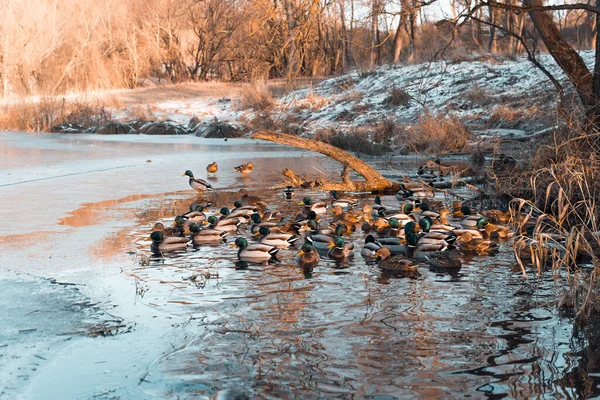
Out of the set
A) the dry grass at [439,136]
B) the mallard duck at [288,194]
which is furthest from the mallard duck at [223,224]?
the dry grass at [439,136]

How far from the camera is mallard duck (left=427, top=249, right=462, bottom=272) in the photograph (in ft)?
22.6

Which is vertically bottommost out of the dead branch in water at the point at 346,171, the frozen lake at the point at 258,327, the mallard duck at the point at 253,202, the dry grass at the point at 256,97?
the frozen lake at the point at 258,327

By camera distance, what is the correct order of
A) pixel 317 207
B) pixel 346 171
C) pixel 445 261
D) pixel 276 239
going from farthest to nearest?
1. pixel 346 171
2. pixel 317 207
3. pixel 276 239
4. pixel 445 261

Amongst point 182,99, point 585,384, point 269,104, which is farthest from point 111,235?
point 182,99

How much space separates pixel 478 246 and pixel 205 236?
9.91 feet

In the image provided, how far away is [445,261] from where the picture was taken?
6.97m

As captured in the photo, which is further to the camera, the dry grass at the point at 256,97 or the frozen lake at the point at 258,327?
the dry grass at the point at 256,97

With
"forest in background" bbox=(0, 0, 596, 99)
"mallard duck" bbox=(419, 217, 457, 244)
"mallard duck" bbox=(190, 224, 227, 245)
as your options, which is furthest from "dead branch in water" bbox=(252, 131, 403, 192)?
"forest in background" bbox=(0, 0, 596, 99)

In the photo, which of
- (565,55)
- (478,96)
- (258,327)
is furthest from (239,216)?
(478,96)

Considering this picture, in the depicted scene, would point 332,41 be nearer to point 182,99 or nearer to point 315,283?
point 182,99

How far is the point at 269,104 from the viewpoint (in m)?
27.4

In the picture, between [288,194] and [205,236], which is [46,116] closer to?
[288,194]

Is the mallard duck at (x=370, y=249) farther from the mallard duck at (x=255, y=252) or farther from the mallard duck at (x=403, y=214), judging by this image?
the mallard duck at (x=403, y=214)

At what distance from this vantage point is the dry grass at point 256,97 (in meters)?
27.9
